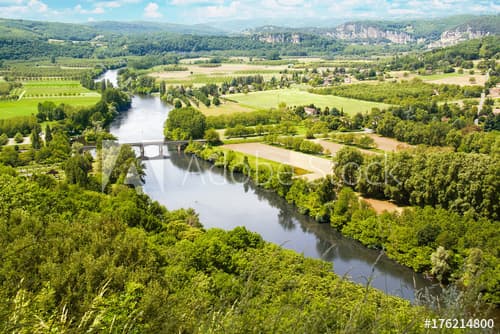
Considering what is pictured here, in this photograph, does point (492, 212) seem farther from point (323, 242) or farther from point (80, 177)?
point (80, 177)

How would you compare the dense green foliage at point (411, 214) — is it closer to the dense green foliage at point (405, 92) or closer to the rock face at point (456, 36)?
the dense green foliage at point (405, 92)

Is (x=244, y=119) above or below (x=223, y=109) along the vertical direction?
below

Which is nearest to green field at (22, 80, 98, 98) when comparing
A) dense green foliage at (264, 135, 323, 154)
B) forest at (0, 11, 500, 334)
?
forest at (0, 11, 500, 334)

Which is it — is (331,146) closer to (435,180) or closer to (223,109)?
(435,180)

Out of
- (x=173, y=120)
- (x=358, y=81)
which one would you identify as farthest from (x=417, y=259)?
(x=358, y=81)

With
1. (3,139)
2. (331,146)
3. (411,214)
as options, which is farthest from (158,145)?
(411,214)

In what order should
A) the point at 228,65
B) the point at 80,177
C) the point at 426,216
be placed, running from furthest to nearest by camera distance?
the point at 228,65
the point at 80,177
the point at 426,216
